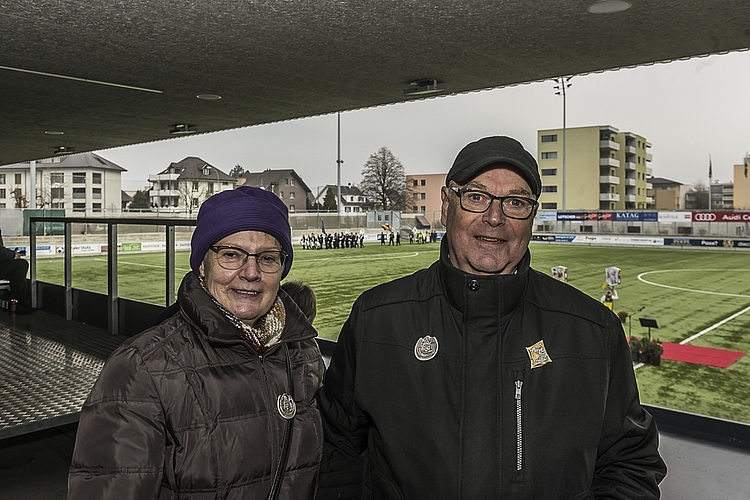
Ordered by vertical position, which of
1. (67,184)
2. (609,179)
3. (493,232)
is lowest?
(493,232)

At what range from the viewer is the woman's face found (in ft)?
4.79

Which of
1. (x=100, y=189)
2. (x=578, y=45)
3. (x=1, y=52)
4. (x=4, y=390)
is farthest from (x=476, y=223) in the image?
(x=100, y=189)

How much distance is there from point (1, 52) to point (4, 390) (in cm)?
174

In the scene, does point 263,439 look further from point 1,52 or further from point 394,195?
point 394,195

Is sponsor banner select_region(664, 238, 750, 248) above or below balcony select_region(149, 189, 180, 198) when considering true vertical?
below

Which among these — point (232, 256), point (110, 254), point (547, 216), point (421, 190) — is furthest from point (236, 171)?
point (232, 256)

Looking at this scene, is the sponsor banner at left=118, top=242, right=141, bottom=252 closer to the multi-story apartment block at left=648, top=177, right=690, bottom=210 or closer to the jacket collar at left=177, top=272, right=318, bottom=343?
the jacket collar at left=177, top=272, right=318, bottom=343

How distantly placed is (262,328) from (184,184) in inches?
213

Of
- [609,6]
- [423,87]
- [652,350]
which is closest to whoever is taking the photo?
[609,6]

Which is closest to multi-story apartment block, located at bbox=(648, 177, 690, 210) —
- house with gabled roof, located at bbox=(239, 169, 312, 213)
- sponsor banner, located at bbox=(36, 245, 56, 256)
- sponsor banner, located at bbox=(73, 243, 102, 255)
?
house with gabled roof, located at bbox=(239, 169, 312, 213)

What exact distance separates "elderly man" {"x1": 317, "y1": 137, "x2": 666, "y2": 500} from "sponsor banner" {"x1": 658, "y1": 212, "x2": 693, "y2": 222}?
107 inches

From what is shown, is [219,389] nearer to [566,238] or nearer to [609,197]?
[566,238]

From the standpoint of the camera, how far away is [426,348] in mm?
1387

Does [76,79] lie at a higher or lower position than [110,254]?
higher
